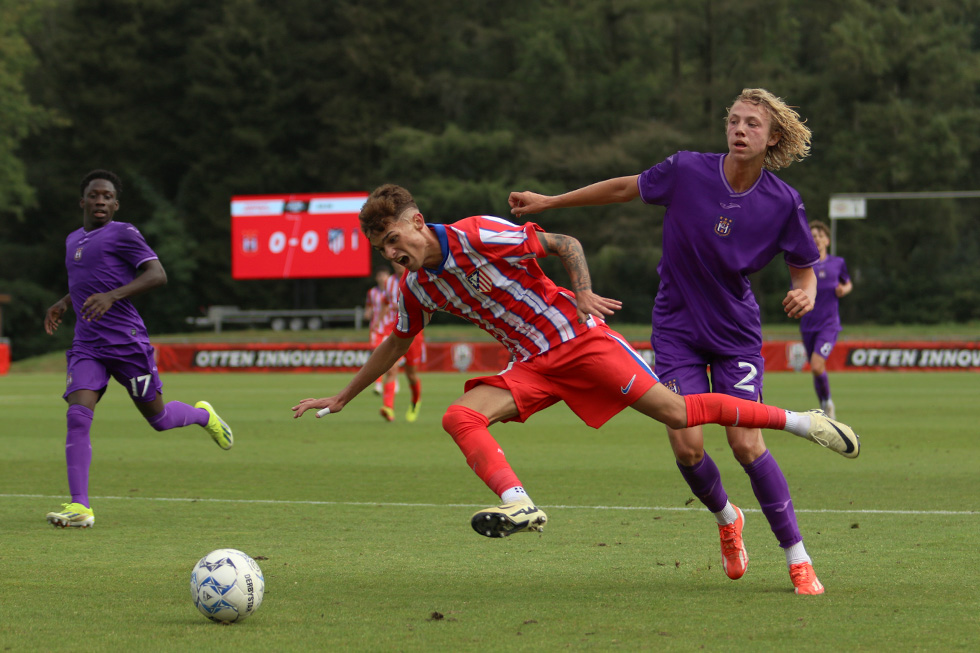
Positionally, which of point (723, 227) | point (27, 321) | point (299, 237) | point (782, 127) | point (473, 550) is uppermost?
point (782, 127)

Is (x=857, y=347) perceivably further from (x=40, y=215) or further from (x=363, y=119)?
(x=40, y=215)

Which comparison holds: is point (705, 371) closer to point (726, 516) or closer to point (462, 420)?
point (726, 516)

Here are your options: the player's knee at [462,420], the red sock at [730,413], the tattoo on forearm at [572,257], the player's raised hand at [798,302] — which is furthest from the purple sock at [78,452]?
the player's raised hand at [798,302]

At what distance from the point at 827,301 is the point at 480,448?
12.0 metres

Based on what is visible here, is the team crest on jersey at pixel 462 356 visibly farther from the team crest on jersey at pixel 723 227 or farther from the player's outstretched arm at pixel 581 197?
the team crest on jersey at pixel 723 227

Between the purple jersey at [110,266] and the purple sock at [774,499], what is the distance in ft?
14.5

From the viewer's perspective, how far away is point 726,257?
5.60 m

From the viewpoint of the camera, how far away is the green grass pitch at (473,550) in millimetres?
4668

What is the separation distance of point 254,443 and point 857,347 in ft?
76.6

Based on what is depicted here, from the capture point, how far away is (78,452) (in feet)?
25.6

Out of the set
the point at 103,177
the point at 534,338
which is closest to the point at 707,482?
the point at 534,338

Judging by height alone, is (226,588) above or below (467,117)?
below

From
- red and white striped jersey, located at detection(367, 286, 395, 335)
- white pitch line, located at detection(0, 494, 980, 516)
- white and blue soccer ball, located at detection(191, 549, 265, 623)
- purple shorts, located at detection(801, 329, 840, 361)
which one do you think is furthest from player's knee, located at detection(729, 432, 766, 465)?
red and white striped jersey, located at detection(367, 286, 395, 335)

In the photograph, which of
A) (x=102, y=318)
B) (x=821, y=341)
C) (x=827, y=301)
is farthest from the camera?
(x=827, y=301)
